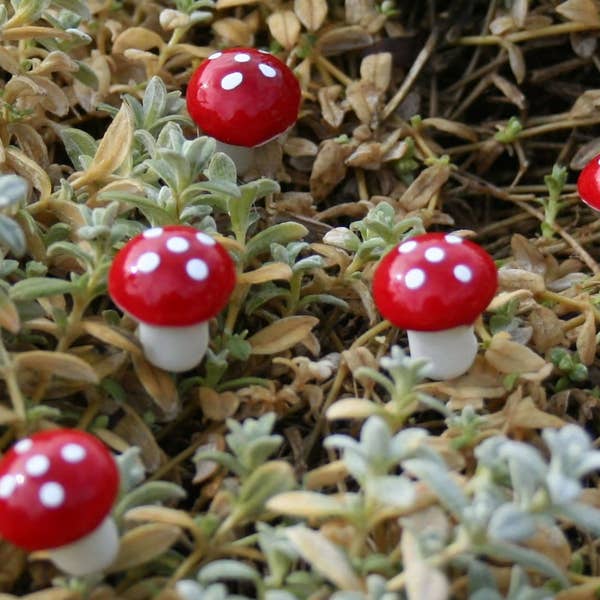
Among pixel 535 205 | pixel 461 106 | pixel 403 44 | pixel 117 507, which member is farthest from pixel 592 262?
pixel 117 507

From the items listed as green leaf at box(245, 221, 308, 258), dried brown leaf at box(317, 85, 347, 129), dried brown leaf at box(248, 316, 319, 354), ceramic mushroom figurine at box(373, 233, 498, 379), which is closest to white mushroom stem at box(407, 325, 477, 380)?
ceramic mushroom figurine at box(373, 233, 498, 379)

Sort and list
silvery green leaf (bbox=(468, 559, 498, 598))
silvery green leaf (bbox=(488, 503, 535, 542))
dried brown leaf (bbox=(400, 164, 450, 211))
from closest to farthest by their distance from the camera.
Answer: silvery green leaf (bbox=(488, 503, 535, 542)) → silvery green leaf (bbox=(468, 559, 498, 598)) → dried brown leaf (bbox=(400, 164, 450, 211))

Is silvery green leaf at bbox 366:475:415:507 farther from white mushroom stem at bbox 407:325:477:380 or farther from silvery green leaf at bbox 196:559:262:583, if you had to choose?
white mushroom stem at bbox 407:325:477:380

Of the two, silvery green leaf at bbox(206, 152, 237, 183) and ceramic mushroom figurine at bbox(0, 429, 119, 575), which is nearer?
ceramic mushroom figurine at bbox(0, 429, 119, 575)

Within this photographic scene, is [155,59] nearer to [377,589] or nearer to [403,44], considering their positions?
[403,44]

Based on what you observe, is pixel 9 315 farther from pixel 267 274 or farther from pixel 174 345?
pixel 267 274
